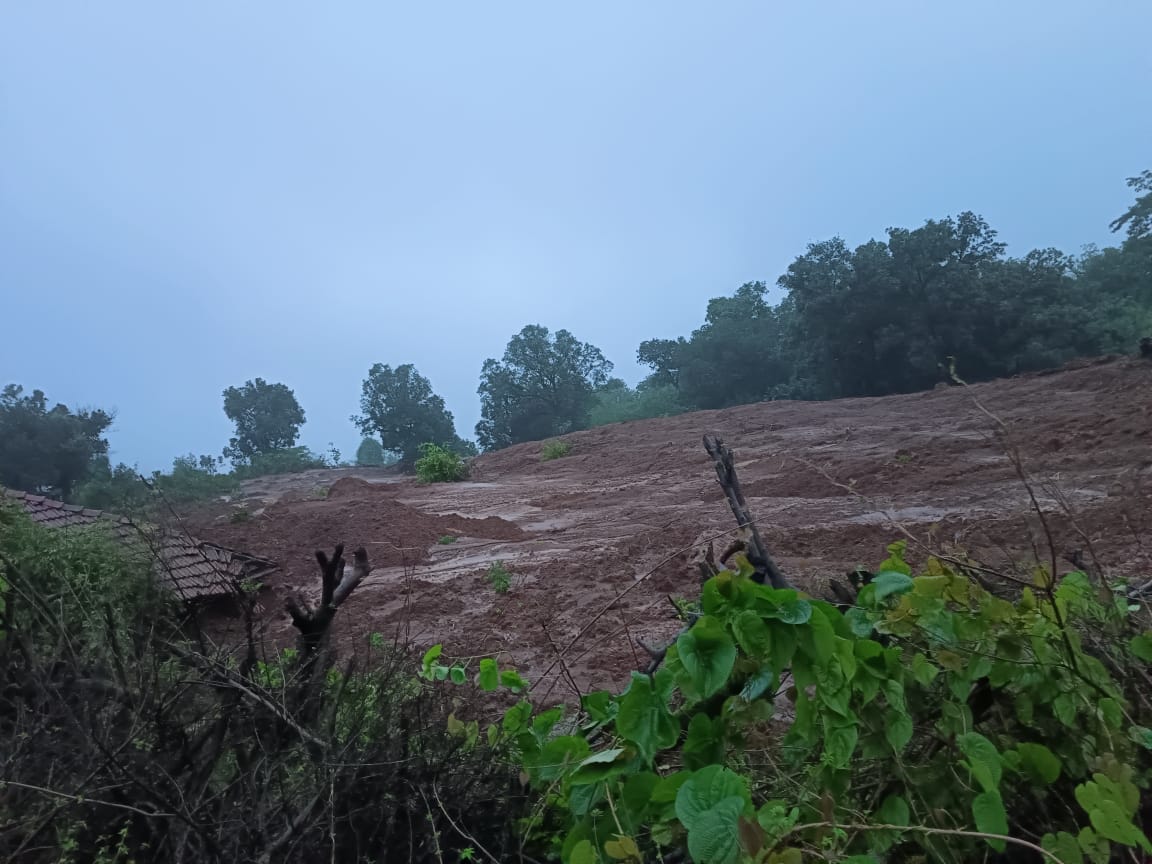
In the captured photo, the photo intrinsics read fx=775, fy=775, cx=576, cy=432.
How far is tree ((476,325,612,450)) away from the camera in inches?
1768

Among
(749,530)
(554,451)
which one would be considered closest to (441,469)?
(554,451)

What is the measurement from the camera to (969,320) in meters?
25.9

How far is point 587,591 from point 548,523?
527 cm

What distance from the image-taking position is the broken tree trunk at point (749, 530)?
76.5 inches

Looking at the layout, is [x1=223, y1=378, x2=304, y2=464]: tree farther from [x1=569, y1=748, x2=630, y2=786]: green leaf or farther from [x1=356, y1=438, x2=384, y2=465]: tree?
[x1=569, y1=748, x2=630, y2=786]: green leaf

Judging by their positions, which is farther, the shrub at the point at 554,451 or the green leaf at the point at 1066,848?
the shrub at the point at 554,451

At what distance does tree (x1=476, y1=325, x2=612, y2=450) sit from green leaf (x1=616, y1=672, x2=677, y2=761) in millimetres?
43322

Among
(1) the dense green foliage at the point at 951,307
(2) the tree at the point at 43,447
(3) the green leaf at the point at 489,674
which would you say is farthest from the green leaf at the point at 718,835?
(2) the tree at the point at 43,447

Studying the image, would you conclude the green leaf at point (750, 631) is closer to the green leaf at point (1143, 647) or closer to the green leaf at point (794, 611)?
the green leaf at point (794, 611)

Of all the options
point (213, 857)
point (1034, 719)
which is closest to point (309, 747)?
point (213, 857)

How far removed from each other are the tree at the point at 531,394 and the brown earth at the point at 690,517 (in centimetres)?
2309

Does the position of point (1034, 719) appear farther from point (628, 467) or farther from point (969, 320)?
point (969, 320)

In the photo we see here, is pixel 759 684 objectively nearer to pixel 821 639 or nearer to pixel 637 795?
pixel 821 639

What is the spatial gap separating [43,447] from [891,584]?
33.3 m
